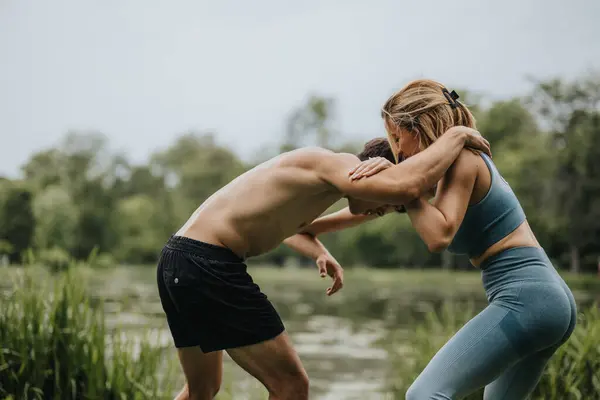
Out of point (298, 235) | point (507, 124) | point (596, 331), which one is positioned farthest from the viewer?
point (507, 124)

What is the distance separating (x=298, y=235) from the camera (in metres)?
3.41

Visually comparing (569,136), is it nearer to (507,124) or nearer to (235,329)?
(507,124)

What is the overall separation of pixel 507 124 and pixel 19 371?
5274 cm

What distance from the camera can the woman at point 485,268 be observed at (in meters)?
2.44

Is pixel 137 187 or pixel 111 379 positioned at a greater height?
pixel 111 379

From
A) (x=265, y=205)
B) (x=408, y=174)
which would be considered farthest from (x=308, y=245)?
(x=408, y=174)

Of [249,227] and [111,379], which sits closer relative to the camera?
[249,227]

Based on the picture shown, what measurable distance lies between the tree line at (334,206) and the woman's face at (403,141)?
691 inches

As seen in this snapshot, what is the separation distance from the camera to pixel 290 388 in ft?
9.06

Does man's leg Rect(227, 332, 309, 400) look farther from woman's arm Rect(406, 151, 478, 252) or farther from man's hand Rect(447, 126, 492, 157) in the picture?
man's hand Rect(447, 126, 492, 157)

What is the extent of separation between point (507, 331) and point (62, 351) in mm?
2827

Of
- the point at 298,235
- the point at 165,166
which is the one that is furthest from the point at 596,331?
the point at 165,166

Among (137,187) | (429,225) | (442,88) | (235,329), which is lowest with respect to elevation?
(137,187)

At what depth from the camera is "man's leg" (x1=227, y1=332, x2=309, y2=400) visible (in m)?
2.73
